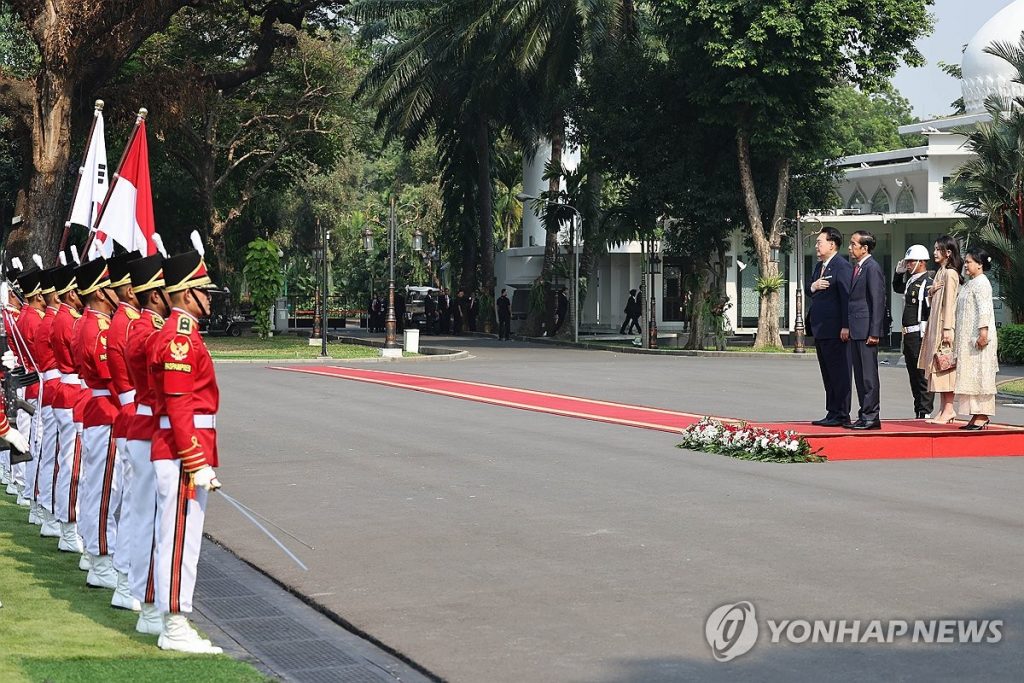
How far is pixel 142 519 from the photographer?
721 centimetres

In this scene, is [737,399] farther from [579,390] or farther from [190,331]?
[190,331]

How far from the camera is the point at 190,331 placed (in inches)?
271

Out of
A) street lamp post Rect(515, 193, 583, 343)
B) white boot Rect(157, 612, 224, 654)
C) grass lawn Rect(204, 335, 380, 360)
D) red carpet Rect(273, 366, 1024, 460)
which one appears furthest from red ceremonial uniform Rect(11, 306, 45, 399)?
street lamp post Rect(515, 193, 583, 343)

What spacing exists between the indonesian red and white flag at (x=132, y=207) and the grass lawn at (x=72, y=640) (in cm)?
235

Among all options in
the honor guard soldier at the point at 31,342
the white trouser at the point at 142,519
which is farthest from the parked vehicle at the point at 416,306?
the white trouser at the point at 142,519

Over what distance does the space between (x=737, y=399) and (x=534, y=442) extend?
7553mm

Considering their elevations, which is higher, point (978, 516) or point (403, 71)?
point (403, 71)

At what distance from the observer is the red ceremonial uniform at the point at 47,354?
9758 millimetres

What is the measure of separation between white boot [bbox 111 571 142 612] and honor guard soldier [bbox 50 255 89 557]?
1714mm

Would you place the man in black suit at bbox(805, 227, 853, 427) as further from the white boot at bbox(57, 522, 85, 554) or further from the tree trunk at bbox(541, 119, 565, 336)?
the tree trunk at bbox(541, 119, 565, 336)

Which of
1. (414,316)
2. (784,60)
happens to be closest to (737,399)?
(784,60)

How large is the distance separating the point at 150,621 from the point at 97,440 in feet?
5.40

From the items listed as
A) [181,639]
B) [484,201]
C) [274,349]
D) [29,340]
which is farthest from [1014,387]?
[484,201]

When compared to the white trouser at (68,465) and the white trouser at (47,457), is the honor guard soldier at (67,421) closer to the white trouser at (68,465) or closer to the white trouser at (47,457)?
the white trouser at (68,465)
